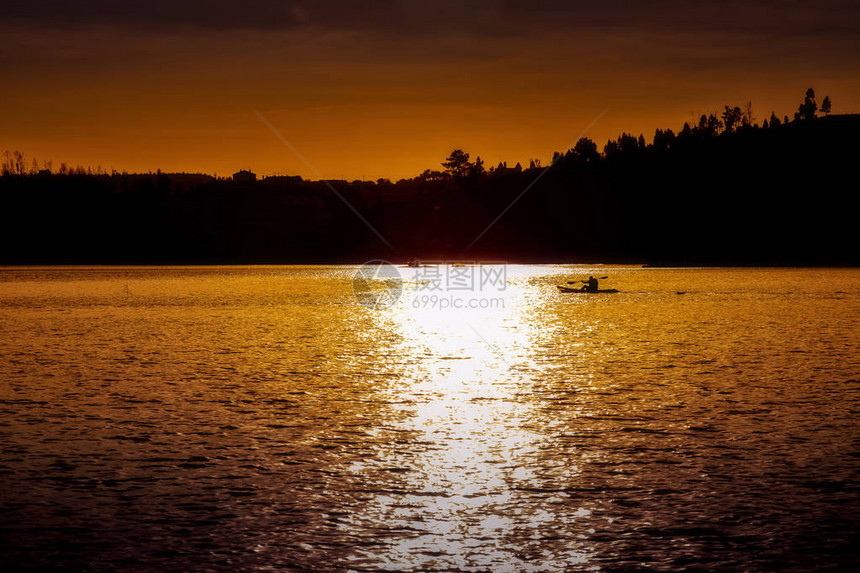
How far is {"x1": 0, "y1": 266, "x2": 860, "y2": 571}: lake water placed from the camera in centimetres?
1080

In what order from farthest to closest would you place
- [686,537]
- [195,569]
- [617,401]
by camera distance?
[617,401] → [686,537] → [195,569]

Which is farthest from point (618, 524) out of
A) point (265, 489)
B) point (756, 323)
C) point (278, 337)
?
point (756, 323)

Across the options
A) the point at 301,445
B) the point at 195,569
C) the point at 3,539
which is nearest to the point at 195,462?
the point at 301,445

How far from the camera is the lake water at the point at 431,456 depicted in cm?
1080

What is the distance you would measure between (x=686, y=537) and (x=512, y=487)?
3.03m

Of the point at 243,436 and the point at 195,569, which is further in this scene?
the point at 243,436

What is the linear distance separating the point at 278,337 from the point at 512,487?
27938 millimetres

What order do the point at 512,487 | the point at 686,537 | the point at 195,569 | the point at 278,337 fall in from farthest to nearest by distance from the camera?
the point at 278,337
the point at 512,487
the point at 686,537
the point at 195,569

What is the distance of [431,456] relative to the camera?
1565 cm

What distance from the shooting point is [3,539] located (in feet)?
36.6

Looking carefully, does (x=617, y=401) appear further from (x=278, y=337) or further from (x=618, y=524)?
(x=278, y=337)

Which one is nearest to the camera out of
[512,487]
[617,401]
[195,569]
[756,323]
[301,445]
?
[195,569]

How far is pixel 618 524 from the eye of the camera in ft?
38.1

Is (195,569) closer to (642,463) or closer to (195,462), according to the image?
(195,462)
